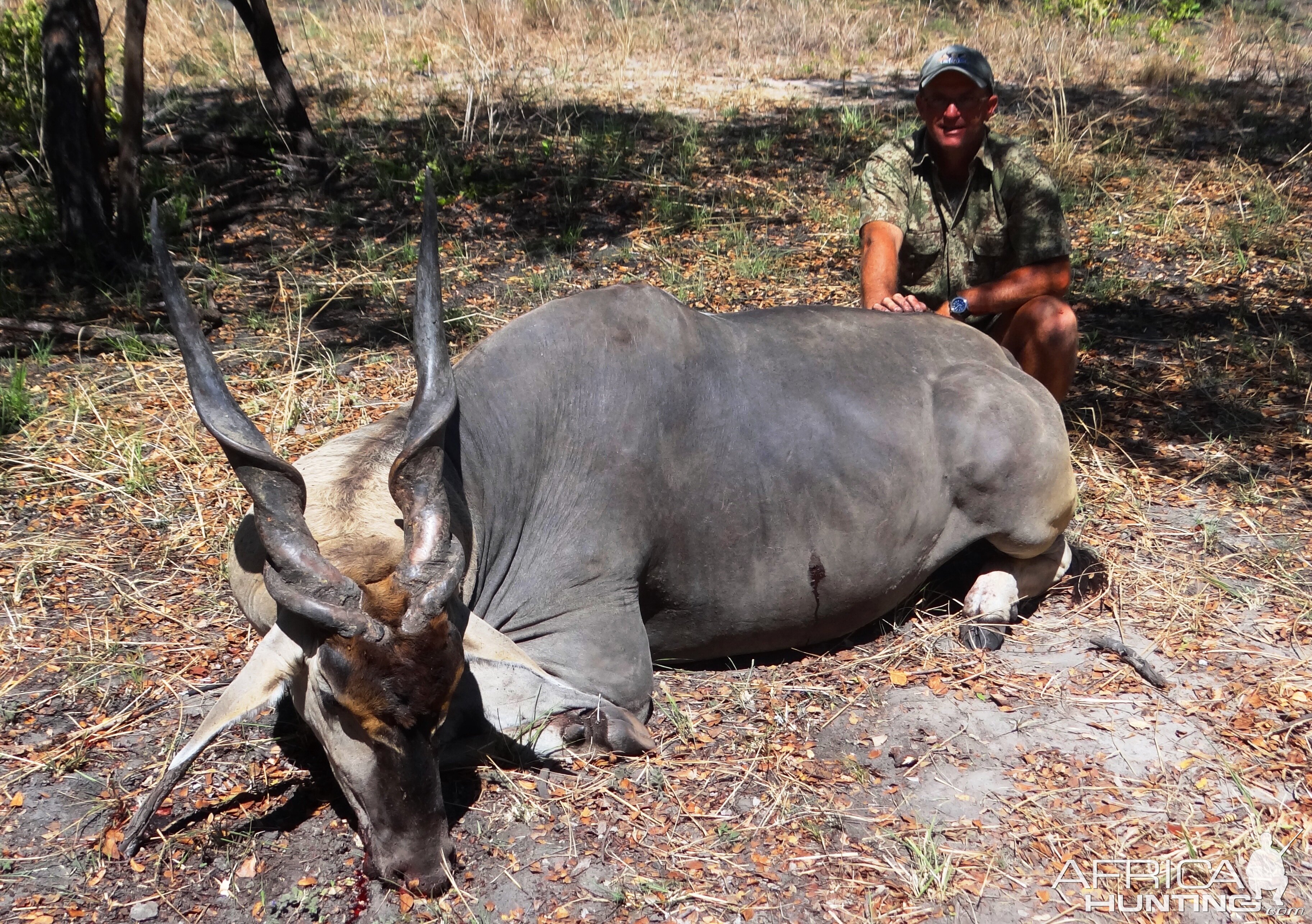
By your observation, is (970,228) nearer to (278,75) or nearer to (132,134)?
(132,134)

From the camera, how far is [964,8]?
17.0 m

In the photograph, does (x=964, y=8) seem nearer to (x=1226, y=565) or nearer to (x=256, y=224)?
(x=256, y=224)

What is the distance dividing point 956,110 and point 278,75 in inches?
221

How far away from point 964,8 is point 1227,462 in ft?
44.2

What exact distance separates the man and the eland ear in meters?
3.10

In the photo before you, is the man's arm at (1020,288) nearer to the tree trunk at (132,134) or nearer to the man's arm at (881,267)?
the man's arm at (881,267)

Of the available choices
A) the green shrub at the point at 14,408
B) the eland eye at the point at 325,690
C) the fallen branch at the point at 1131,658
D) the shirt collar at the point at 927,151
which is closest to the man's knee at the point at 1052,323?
the shirt collar at the point at 927,151

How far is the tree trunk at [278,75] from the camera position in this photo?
833cm

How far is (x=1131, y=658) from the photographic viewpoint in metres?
4.29

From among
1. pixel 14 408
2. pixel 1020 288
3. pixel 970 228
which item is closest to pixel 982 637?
pixel 1020 288

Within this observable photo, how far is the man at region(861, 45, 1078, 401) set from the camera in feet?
17.3

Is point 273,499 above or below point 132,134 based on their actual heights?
below

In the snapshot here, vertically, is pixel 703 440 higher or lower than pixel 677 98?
lower

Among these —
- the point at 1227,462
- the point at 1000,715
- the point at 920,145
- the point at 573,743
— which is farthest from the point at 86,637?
the point at 1227,462
